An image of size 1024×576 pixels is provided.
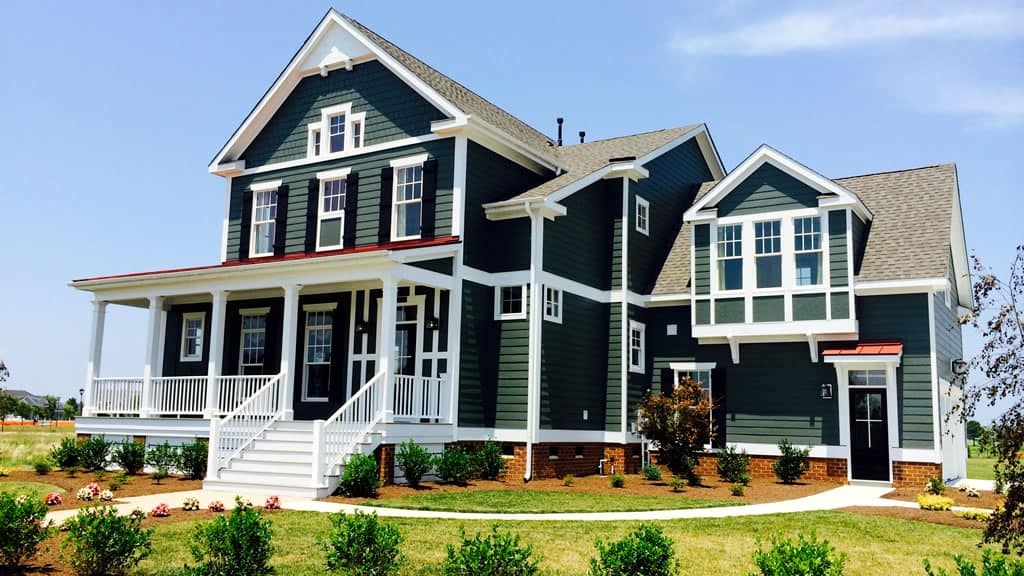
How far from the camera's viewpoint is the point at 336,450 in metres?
16.1

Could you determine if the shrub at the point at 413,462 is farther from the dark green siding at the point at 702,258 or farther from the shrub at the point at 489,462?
the dark green siding at the point at 702,258

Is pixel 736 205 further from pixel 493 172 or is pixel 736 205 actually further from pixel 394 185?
pixel 394 185

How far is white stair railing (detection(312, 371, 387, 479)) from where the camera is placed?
15641mm

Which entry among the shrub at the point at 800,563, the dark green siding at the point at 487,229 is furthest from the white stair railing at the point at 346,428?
the shrub at the point at 800,563

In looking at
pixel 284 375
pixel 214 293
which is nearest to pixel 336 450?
pixel 284 375

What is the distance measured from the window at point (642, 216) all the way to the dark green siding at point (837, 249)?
15.5ft

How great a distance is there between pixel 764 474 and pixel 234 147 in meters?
15.5

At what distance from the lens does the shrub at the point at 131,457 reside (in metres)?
18.9

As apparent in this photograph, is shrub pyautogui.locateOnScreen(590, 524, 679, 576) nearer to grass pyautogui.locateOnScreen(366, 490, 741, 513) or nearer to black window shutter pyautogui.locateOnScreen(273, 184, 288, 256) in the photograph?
grass pyautogui.locateOnScreen(366, 490, 741, 513)

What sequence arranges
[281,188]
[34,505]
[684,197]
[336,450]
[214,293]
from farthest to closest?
[684,197] → [281,188] → [214,293] → [336,450] → [34,505]

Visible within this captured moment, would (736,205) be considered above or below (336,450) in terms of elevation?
above

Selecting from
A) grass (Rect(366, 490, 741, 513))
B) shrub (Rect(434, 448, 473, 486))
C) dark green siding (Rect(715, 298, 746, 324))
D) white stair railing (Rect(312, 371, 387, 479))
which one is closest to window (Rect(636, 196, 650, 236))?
dark green siding (Rect(715, 298, 746, 324))

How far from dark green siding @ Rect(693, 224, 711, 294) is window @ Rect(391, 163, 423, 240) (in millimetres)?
6766

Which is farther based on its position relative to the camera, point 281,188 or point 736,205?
point 281,188
